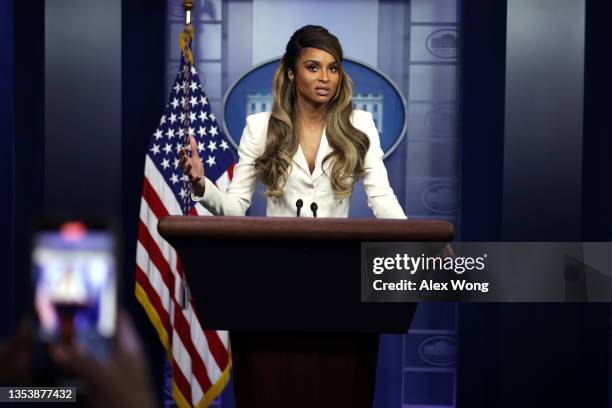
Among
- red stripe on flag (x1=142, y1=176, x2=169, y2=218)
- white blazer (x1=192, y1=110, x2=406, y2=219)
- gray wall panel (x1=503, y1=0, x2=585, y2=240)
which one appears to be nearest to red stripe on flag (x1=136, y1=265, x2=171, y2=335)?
red stripe on flag (x1=142, y1=176, x2=169, y2=218)

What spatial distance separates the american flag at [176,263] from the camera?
3.74m

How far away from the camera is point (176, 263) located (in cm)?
375

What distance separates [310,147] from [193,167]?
1.44ft

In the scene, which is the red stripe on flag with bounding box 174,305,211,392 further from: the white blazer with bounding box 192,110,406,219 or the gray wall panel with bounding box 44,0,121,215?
the white blazer with bounding box 192,110,406,219

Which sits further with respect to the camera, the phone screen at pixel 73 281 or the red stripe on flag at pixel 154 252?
the red stripe on flag at pixel 154 252

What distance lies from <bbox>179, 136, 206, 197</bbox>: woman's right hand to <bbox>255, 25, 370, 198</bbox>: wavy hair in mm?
255

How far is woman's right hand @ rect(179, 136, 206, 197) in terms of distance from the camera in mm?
2340

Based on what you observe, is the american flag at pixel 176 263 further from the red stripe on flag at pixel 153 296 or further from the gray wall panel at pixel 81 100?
the gray wall panel at pixel 81 100

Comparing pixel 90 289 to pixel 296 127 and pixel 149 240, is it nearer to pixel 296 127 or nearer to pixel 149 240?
pixel 296 127

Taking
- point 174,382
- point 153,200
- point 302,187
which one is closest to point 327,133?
point 302,187

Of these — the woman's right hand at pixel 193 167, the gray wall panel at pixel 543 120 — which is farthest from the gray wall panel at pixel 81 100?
the gray wall panel at pixel 543 120

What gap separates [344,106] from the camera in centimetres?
269

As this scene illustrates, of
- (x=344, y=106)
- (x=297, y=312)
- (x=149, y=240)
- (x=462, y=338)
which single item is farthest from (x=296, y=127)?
(x=462, y=338)

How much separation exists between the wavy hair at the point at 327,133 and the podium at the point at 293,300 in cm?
63
